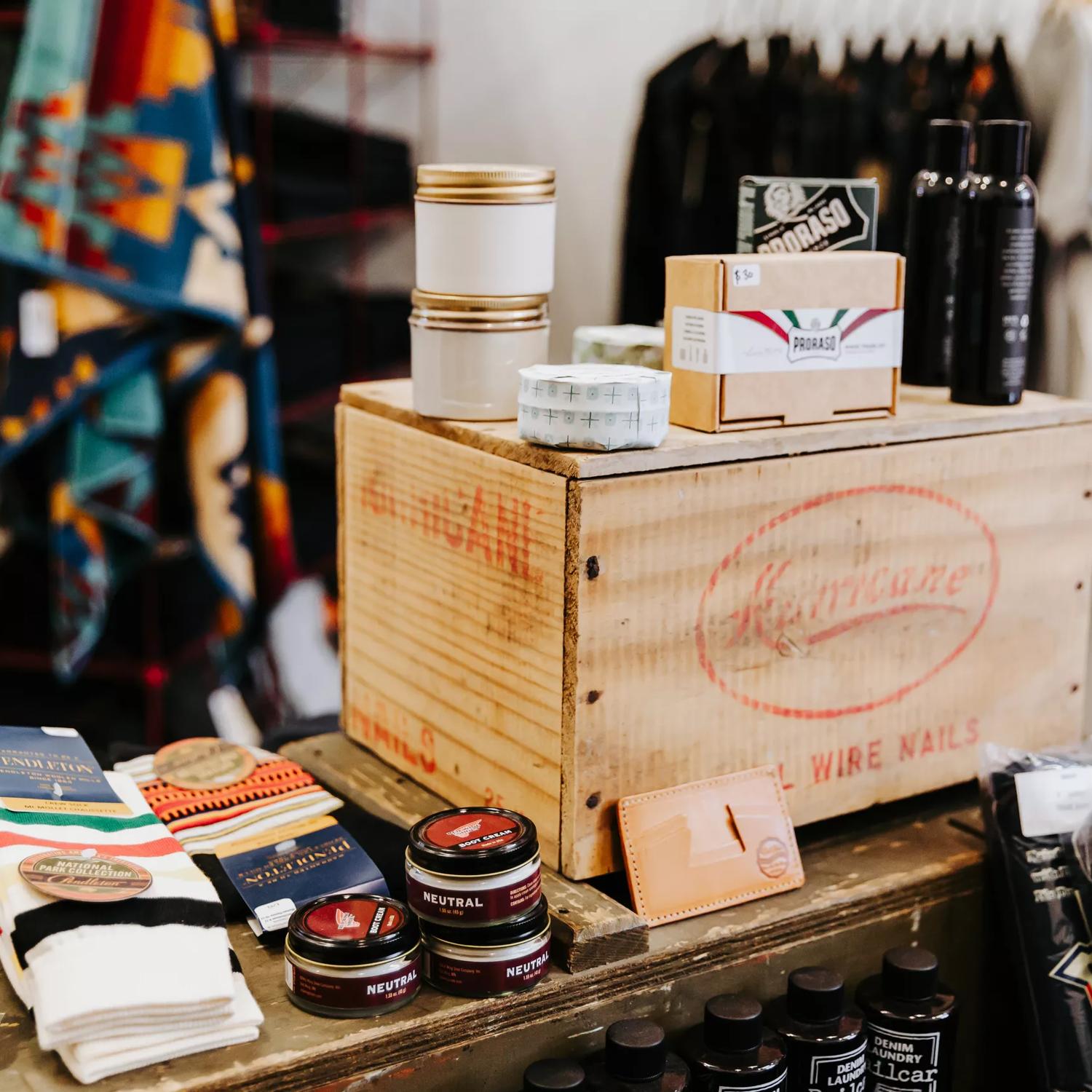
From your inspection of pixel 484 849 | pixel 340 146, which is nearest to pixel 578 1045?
pixel 484 849

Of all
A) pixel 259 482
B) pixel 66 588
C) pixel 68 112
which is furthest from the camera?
pixel 259 482

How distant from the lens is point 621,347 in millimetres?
1118

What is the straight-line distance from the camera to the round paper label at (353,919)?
84cm

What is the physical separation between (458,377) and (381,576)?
0.21m

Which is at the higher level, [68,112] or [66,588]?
[68,112]

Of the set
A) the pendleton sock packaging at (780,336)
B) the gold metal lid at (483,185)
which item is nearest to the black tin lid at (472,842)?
the pendleton sock packaging at (780,336)

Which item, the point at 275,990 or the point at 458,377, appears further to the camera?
the point at 458,377

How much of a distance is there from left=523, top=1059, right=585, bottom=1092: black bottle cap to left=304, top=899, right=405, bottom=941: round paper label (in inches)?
5.1

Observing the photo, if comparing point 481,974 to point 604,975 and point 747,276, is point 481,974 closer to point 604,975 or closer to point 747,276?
point 604,975

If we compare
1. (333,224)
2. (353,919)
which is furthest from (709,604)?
(333,224)

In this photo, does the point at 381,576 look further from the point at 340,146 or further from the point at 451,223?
the point at 340,146

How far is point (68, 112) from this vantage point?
1938 millimetres

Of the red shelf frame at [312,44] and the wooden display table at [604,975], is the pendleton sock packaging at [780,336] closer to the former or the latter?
the wooden display table at [604,975]

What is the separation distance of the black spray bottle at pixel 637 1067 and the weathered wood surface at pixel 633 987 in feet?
0.15
